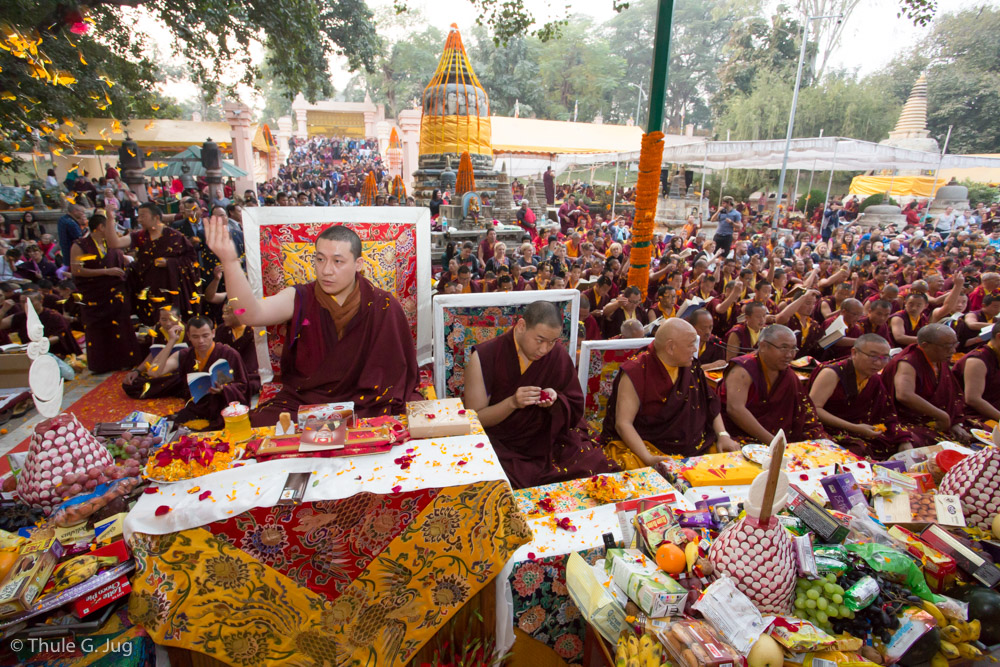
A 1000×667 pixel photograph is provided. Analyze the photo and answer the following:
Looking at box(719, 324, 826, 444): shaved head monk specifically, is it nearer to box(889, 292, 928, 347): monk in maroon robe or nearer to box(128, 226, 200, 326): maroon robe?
box(889, 292, 928, 347): monk in maroon robe

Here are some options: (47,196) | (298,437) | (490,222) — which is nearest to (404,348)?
(298,437)

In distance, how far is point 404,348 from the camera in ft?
10.5

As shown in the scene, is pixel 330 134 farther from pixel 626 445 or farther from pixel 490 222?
pixel 626 445

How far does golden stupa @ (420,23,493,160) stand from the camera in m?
18.3

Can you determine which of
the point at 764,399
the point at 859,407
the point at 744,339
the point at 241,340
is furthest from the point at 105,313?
the point at 859,407

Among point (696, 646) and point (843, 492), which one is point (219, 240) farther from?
point (843, 492)

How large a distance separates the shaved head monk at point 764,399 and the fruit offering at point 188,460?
11.7 feet

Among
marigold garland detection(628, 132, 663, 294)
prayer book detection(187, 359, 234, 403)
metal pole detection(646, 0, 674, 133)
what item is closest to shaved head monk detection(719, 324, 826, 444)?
marigold garland detection(628, 132, 663, 294)

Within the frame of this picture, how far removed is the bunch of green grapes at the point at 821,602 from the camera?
6.43 ft

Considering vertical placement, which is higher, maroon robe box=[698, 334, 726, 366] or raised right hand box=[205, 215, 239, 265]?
raised right hand box=[205, 215, 239, 265]

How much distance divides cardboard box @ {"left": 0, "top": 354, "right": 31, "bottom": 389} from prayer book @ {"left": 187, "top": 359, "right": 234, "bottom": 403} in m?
1.91

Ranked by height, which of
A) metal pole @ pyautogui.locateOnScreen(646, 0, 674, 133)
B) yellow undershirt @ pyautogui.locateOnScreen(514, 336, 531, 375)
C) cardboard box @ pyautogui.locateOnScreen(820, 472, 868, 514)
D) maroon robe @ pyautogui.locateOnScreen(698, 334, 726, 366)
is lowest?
maroon robe @ pyautogui.locateOnScreen(698, 334, 726, 366)

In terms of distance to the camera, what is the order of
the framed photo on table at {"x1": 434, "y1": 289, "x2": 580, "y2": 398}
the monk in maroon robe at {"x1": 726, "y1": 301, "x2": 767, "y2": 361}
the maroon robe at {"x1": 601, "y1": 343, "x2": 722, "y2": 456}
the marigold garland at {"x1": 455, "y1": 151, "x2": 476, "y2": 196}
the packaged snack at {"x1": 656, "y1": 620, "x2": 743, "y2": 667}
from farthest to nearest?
the marigold garland at {"x1": 455, "y1": 151, "x2": 476, "y2": 196}
the monk in maroon robe at {"x1": 726, "y1": 301, "x2": 767, "y2": 361}
the framed photo on table at {"x1": 434, "y1": 289, "x2": 580, "y2": 398}
the maroon robe at {"x1": 601, "y1": 343, "x2": 722, "y2": 456}
the packaged snack at {"x1": 656, "y1": 620, "x2": 743, "y2": 667}

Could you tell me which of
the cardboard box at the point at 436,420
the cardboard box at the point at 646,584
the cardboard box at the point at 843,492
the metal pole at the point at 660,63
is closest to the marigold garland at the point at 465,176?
the metal pole at the point at 660,63
